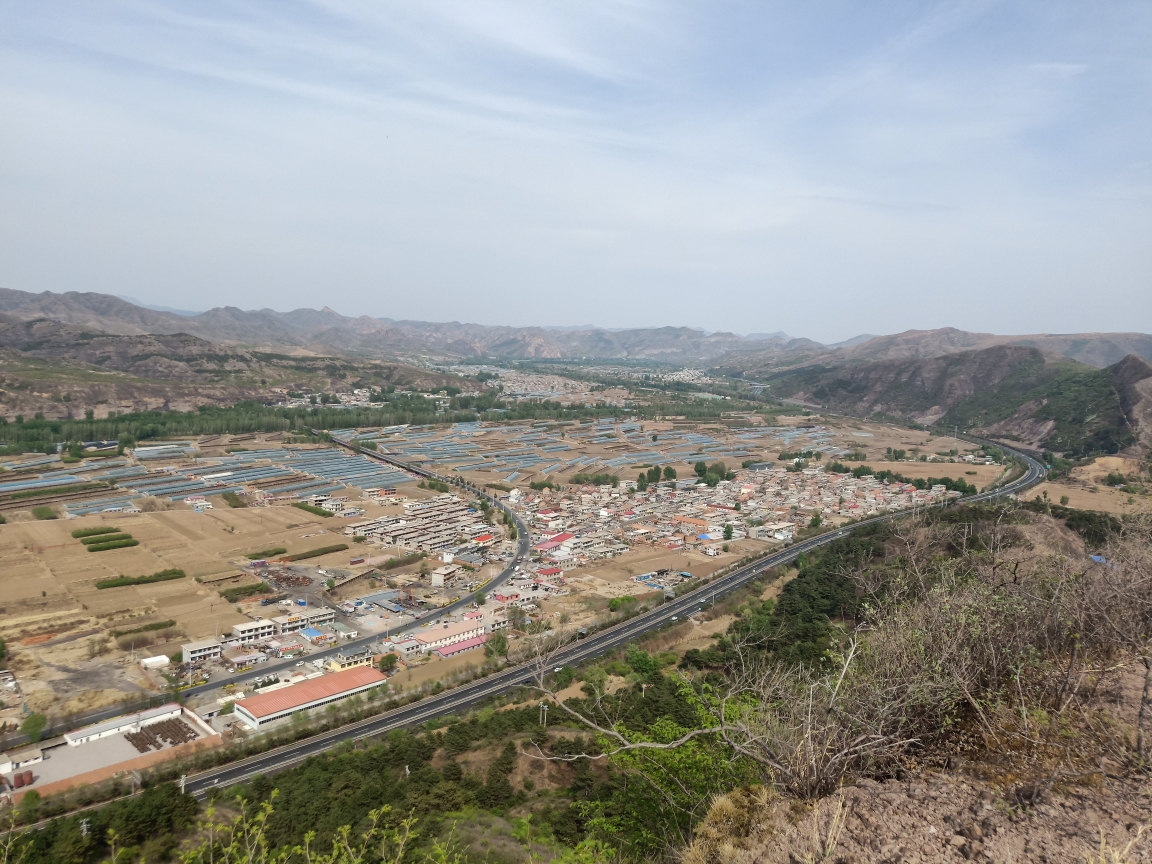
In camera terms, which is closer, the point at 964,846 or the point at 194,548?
the point at 964,846

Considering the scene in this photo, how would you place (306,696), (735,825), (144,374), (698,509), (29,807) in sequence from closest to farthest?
(735,825) → (29,807) → (306,696) → (698,509) → (144,374)

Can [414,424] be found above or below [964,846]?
below

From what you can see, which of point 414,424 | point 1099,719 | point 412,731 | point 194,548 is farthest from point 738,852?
point 414,424

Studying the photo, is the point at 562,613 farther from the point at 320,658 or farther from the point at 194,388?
the point at 194,388

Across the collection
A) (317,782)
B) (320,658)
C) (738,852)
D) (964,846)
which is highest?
(964,846)

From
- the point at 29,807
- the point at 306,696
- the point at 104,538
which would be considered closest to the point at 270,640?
the point at 306,696

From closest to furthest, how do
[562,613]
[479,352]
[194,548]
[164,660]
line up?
[164,660] < [562,613] < [194,548] < [479,352]

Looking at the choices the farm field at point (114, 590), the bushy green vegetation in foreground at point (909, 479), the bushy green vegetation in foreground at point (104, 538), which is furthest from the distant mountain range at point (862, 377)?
the bushy green vegetation in foreground at point (104, 538)

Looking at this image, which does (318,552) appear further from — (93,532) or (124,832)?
(124,832)
